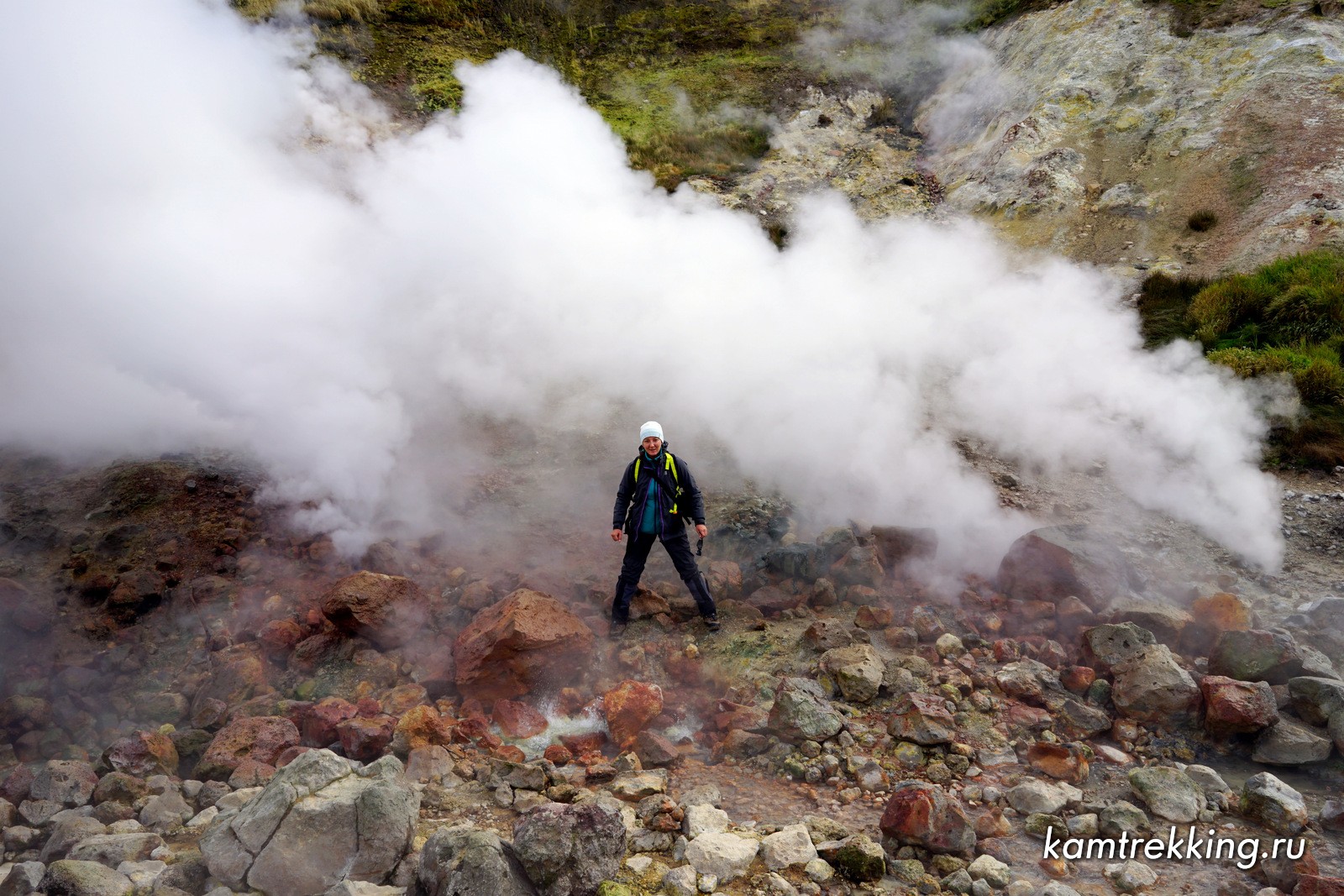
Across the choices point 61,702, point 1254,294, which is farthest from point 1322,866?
point 1254,294

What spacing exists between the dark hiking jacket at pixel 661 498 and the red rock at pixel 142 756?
2.57m

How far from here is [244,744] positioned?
11.2ft

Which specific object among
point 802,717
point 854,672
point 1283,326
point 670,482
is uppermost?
point 1283,326

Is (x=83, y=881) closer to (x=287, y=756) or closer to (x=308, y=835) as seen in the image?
(x=308, y=835)

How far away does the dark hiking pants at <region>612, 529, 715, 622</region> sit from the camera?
4648mm

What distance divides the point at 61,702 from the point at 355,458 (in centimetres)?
251

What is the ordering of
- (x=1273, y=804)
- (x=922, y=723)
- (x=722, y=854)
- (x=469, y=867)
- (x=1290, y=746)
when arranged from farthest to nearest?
1. (x=922, y=723)
2. (x=1290, y=746)
3. (x=1273, y=804)
4. (x=722, y=854)
5. (x=469, y=867)

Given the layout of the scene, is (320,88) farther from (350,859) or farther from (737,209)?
(350,859)

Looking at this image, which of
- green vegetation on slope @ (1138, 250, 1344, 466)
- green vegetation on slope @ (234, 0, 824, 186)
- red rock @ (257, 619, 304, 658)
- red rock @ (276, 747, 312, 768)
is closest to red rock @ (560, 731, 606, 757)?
red rock @ (276, 747, 312, 768)

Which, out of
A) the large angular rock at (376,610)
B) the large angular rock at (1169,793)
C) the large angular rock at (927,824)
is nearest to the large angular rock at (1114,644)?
the large angular rock at (1169,793)

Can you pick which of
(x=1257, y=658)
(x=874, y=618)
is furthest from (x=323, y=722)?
(x=1257, y=658)

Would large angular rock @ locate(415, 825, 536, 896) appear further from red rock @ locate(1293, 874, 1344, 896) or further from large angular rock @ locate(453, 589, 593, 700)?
red rock @ locate(1293, 874, 1344, 896)

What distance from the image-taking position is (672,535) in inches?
184

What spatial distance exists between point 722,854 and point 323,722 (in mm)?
2143
